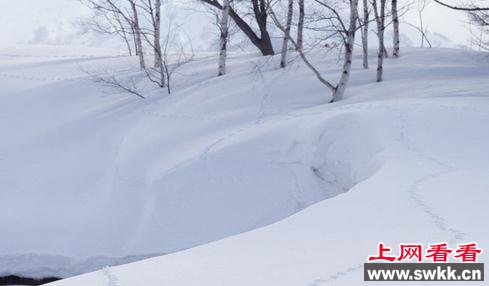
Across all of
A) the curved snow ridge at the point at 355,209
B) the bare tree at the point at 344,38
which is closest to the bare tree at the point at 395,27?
the bare tree at the point at 344,38

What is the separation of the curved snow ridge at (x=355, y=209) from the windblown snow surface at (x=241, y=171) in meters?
0.02

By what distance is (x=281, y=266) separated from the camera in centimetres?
310

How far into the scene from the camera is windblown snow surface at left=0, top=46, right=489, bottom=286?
3.45 metres

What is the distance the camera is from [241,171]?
8391 mm

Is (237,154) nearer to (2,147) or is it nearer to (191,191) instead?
(191,191)

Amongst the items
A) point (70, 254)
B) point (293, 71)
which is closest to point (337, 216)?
point (70, 254)

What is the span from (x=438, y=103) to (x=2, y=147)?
815 cm

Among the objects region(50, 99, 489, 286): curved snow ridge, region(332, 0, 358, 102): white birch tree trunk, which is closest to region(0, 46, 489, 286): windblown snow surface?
region(50, 99, 489, 286): curved snow ridge

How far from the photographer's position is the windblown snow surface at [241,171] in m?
3.45

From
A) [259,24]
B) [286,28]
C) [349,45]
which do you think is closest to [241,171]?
[349,45]

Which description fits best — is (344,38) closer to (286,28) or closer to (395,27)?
(286,28)

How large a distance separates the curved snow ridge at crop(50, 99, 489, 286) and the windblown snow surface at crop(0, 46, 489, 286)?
0.02 metres

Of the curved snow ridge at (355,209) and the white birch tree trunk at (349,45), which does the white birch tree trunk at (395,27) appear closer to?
the white birch tree trunk at (349,45)

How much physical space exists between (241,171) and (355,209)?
4.37 metres
